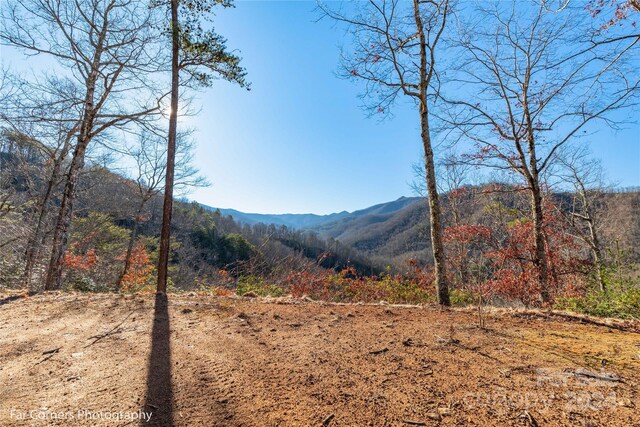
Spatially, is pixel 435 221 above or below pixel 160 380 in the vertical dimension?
above

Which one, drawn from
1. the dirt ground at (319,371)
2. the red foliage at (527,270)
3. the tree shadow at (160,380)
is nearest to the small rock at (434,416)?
the dirt ground at (319,371)

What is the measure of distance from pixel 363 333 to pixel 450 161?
18.0ft

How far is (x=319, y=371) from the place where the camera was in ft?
6.86

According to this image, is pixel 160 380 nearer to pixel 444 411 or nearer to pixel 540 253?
pixel 444 411

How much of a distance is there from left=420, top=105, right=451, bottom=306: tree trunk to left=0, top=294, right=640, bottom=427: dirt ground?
1.23 meters

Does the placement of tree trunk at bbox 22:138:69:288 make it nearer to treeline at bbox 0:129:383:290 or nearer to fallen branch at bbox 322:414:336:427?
treeline at bbox 0:129:383:290

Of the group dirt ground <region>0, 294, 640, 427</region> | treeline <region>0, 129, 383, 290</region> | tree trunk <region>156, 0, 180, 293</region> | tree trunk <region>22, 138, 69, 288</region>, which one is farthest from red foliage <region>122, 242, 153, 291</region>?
dirt ground <region>0, 294, 640, 427</region>

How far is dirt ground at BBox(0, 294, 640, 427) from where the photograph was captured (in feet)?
5.14

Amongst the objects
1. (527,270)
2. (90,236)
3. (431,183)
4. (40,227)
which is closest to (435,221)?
(431,183)

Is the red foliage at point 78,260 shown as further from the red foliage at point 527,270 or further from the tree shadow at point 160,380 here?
the red foliage at point 527,270

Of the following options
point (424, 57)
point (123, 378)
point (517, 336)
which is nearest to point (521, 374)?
point (517, 336)

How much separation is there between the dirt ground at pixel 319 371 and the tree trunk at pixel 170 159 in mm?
1607

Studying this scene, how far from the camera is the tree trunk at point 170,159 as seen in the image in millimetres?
5117

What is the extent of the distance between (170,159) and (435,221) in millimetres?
5187
